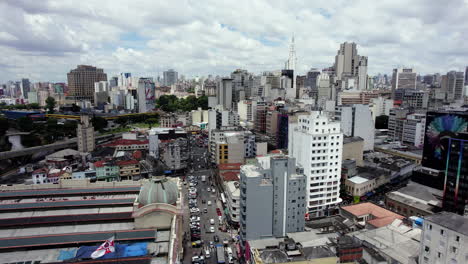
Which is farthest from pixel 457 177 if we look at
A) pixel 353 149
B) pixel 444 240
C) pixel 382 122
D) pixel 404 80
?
pixel 404 80

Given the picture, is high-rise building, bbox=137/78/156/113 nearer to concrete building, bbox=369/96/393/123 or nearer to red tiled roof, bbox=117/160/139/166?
red tiled roof, bbox=117/160/139/166

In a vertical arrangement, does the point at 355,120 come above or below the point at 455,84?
below

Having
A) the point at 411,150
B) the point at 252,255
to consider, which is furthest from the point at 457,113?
the point at 252,255

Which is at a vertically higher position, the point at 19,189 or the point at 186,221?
the point at 19,189

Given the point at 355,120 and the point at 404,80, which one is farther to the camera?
the point at 404,80

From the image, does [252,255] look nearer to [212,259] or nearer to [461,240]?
[212,259]

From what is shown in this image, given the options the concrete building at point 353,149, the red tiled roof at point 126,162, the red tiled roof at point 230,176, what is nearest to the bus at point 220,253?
the red tiled roof at point 230,176

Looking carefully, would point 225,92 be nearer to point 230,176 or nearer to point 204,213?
point 230,176
